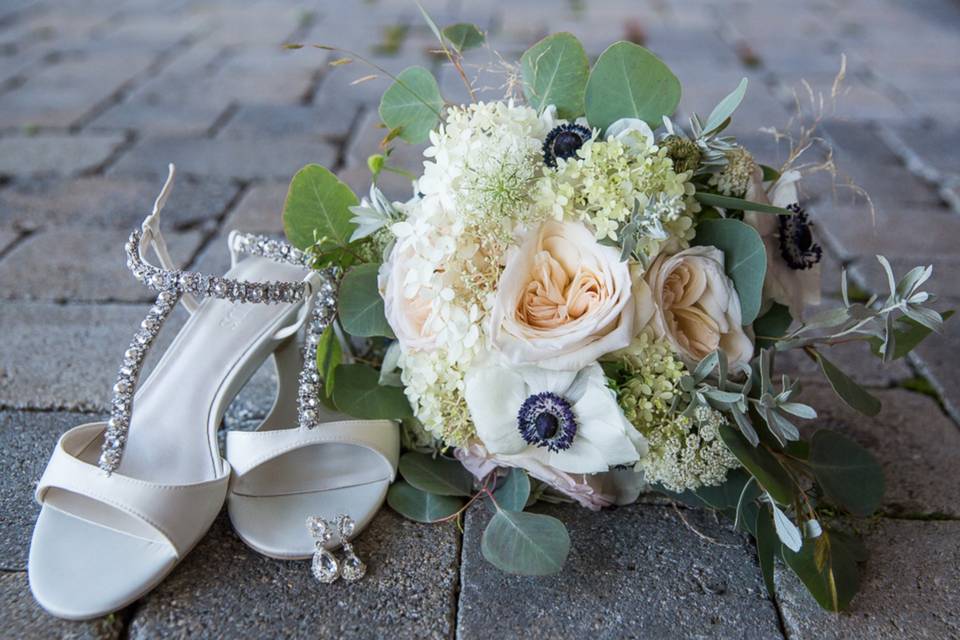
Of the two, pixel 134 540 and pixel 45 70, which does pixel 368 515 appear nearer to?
pixel 134 540

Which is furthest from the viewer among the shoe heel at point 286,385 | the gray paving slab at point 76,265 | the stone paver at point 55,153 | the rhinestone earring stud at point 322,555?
the stone paver at point 55,153

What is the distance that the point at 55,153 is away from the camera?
7.77ft

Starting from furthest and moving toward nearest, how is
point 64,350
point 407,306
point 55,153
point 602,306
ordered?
point 55,153 → point 64,350 → point 407,306 → point 602,306

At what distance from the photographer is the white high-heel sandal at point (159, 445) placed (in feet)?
2.92

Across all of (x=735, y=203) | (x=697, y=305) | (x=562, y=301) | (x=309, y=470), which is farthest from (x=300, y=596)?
(x=735, y=203)

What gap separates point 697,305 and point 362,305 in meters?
0.39

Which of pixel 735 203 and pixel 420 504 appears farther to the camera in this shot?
pixel 420 504

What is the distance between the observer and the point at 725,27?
4.02m

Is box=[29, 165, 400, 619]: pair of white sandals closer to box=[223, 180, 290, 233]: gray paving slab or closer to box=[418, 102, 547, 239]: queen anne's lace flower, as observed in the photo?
box=[418, 102, 547, 239]: queen anne's lace flower

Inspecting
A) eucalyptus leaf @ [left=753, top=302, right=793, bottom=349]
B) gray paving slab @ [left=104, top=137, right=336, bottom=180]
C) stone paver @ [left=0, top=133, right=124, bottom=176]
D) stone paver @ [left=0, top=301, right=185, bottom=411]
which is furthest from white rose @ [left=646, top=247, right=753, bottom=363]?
stone paver @ [left=0, top=133, right=124, bottom=176]

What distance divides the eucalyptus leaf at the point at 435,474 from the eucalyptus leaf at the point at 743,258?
1.31ft

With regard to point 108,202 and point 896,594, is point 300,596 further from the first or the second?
point 108,202

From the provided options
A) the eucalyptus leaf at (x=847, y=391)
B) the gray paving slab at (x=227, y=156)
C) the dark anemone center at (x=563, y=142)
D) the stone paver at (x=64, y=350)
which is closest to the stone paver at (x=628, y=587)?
the eucalyptus leaf at (x=847, y=391)

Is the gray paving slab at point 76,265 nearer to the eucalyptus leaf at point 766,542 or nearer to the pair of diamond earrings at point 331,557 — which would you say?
the pair of diamond earrings at point 331,557
